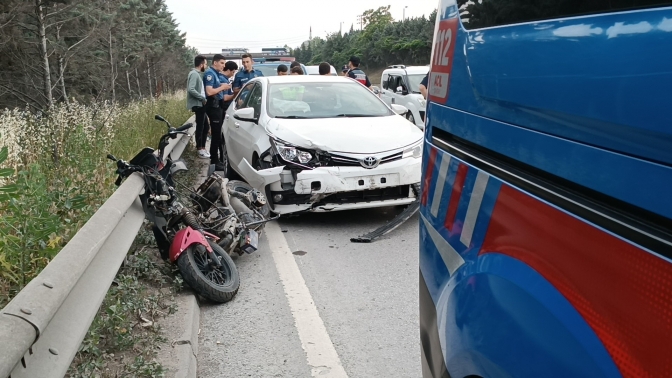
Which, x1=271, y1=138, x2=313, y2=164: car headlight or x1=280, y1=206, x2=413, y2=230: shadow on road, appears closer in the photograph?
x1=271, y1=138, x2=313, y2=164: car headlight

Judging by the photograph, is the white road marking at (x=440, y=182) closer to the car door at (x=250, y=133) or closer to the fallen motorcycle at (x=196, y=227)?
the fallen motorcycle at (x=196, y=227)

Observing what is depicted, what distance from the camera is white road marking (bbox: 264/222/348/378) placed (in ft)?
11.2

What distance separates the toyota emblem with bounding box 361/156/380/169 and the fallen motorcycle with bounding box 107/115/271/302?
4.25ft

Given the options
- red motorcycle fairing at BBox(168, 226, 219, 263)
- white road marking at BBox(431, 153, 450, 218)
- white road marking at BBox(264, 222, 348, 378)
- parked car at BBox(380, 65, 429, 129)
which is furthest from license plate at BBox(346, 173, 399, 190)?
parked car at BBox(380, 65, 429, 129)

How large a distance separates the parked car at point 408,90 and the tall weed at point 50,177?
6.92m

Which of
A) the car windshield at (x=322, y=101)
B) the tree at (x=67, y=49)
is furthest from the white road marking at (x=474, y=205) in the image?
the tree at (x=67, y=49)

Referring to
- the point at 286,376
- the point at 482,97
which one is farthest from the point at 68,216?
the point at 482,97

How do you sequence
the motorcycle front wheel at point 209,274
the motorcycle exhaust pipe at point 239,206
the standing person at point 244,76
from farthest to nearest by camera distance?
the standing person at point 244,76, the motorcycle exhaust pipe at point 239,206, the motorcycle front wheel at point 209,274

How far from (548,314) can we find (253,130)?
638 centimetres

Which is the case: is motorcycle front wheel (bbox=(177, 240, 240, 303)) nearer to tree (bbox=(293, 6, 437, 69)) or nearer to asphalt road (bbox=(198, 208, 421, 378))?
asphalt road (bbox=(198, 208, 421, 378))

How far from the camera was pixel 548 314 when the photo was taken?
1138 mm

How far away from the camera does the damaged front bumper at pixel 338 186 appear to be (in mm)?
6109

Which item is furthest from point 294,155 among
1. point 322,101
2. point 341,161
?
point 322,101

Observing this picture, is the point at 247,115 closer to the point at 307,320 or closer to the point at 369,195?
the point at 369,195
